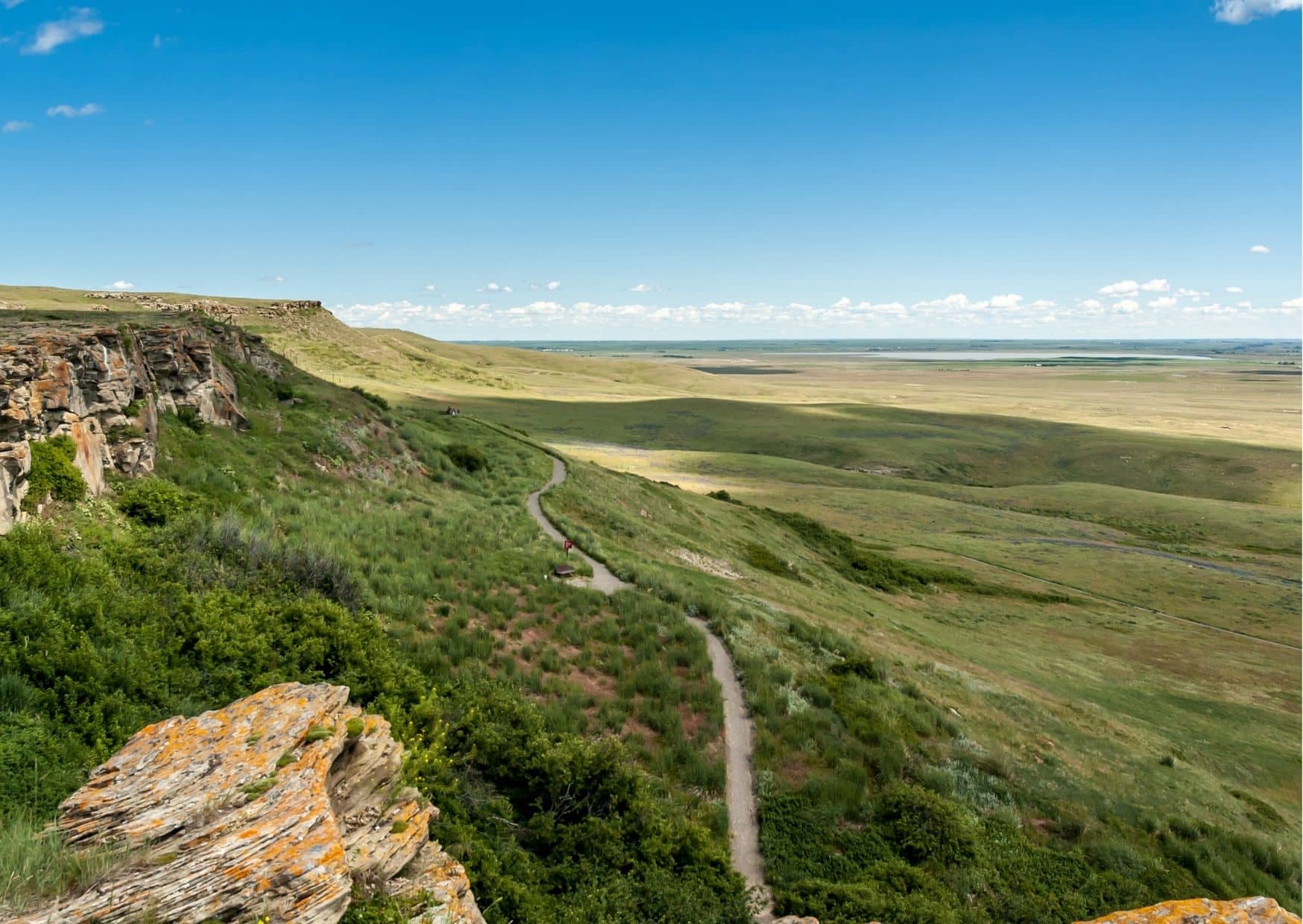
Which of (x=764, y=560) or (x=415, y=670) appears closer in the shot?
(x=415, y=670)

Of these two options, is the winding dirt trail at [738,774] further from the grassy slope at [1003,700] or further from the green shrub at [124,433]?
the green shrub at [124,433]

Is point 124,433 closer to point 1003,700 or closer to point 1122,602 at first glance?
point 1003,700

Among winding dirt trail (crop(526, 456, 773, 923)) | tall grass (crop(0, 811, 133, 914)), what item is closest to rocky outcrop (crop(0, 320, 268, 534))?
tall grass (crop(0, 811, 133, 914))

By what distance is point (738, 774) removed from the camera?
1236cm

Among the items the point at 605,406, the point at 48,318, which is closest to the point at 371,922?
the point at 48,318

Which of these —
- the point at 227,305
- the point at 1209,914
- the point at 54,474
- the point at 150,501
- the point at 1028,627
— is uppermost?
the point at 227,305

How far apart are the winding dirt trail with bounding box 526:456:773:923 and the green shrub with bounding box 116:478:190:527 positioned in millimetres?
11424

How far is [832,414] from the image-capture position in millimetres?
131875

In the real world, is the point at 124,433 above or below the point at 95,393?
below

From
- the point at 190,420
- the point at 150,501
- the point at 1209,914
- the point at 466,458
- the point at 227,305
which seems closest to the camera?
the point at 1209,914

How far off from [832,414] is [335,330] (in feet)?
369

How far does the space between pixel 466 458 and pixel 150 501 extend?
2272 centimetres

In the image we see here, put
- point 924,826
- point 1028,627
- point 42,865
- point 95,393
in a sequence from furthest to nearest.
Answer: point 1028,627 → point 95,393 → point 924,826 → point 42,865

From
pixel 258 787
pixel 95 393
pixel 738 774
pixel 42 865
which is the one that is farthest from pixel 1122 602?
pixel 95 393
